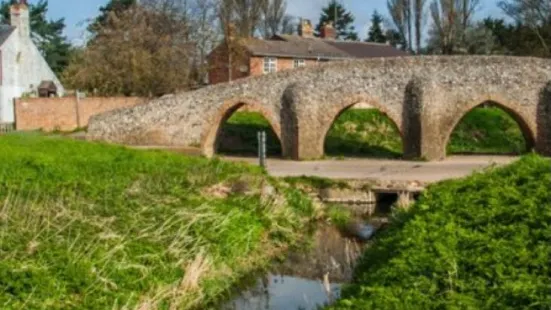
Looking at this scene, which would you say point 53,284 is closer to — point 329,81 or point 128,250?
point 128,250

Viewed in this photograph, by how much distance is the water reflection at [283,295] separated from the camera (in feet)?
37.7

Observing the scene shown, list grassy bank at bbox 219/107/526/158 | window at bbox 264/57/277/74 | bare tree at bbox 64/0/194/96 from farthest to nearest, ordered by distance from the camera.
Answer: window at bbox 264/57/277/74 → bare tree at bbox 64/0/194/96 → grassy bank at bbox 219/107/526/158

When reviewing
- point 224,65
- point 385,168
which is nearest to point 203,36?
point 224,65

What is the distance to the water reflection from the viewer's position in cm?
1148

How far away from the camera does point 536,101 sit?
28953mm

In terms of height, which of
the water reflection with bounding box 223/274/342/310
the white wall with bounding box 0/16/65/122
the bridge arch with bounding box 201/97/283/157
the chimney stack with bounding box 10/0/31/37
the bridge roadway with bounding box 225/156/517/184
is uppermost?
the chimney stack with bounding box 10/0/31/37

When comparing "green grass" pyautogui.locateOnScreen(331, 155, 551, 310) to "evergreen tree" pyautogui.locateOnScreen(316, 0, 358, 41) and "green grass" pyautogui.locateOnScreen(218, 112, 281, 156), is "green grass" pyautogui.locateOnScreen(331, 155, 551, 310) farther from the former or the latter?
"evergreen tree" pyautogui.locateOnScreen(316, 0, 358, 41)

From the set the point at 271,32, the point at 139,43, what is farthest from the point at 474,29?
the point at 139,43

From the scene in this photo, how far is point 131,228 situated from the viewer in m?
12.1

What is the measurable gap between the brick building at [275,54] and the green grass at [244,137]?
987 cm

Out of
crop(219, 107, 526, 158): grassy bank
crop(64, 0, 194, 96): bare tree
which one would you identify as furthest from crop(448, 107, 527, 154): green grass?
crop(64, 0, 194, 96): bare tree

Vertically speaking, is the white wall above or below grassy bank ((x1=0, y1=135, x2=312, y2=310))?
above

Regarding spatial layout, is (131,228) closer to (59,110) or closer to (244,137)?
(244,137)

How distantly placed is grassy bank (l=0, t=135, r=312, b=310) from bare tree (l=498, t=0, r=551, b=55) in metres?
35.8
